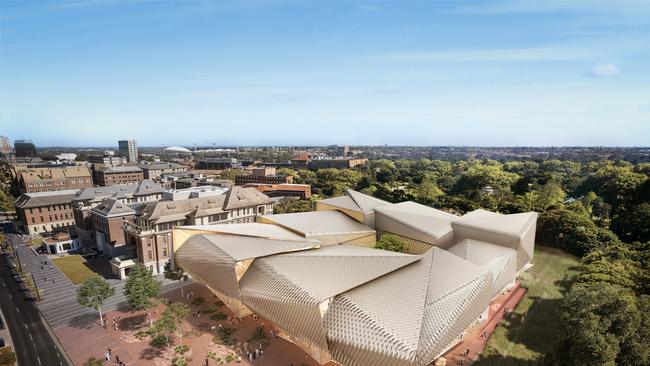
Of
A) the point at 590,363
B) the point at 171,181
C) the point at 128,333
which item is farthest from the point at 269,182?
the point at 590,363

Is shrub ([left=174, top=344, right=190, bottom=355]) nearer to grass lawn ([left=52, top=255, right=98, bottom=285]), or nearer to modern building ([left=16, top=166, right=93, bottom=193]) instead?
grass lawn ([left=52, top=255, right=98, bottom=285])

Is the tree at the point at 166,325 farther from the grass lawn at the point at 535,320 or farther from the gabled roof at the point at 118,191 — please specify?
→ the gabled roof at the point at 118,191

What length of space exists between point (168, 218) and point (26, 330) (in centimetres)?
2199

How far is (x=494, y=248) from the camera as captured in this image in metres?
43.3

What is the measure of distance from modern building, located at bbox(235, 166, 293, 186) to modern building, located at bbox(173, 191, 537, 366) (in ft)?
248

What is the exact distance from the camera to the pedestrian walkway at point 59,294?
135 ft

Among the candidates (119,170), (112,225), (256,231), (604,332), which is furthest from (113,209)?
(119,170)

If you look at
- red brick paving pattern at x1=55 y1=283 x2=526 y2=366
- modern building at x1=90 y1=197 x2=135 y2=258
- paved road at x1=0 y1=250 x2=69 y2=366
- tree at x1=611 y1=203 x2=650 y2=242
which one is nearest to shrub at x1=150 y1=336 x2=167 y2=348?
red brick paving pattern at x1=55 y1=283 x2=526 y2=366

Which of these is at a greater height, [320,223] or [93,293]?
[320,223]

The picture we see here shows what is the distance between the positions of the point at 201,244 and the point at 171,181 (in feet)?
289

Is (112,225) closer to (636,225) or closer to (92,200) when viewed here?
(92,200)

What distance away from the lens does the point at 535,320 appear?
37.2m

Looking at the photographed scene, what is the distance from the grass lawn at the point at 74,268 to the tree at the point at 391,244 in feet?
156

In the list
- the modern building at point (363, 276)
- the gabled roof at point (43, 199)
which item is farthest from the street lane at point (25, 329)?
the gabled roof at point (43, 199)
